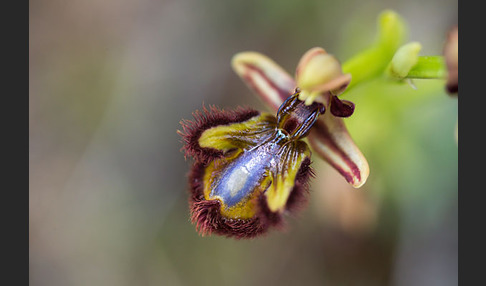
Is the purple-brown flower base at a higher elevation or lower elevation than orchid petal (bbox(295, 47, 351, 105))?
lower

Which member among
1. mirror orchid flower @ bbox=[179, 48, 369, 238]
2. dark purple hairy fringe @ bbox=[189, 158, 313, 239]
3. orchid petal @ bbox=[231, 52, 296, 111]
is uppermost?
orchid petal @ bbox=[231, 52, 296, 111]

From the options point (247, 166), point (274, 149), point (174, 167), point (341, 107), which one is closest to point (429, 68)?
point (341, 107)

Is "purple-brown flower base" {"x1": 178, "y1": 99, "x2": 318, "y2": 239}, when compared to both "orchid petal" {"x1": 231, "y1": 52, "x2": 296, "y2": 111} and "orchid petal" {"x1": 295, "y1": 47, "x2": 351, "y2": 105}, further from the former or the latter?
"orchid petal" {"x1": 231, "y1": 52, "x2": 296, "y2": 111}

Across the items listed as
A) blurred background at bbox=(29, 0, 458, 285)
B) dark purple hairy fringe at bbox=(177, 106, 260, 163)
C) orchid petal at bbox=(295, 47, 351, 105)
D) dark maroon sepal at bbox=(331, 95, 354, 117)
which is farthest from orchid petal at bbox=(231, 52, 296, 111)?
blurred background at bbox=(29, 0, 458, 285)

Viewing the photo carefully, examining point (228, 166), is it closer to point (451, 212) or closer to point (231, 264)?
point (231, 264)

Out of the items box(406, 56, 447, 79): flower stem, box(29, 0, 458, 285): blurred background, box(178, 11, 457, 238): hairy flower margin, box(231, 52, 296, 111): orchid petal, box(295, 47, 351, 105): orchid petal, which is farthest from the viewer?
box(29, 0, 458, 285): blurred background

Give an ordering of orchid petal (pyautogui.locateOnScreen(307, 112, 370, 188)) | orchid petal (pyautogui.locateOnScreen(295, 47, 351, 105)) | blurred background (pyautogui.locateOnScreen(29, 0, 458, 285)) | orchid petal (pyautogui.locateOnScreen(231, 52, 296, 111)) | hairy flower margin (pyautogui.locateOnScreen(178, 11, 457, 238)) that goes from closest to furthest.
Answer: orchid petal (pyautogui.locateOnScreen(295, 47, 351, 105)) < hairy flower margin (pyautogui.locateOnScreen(178, 11, 457, 238)) < orchid petal (pyautogui.locateOnScreen(307, 112, 370, 188)) < orchid petal (pyautogui.locateOnScreen(231, 52, 296, 111)) < blurred background (pyautogui.locateOnScreen(29, 0, 458, 285))
